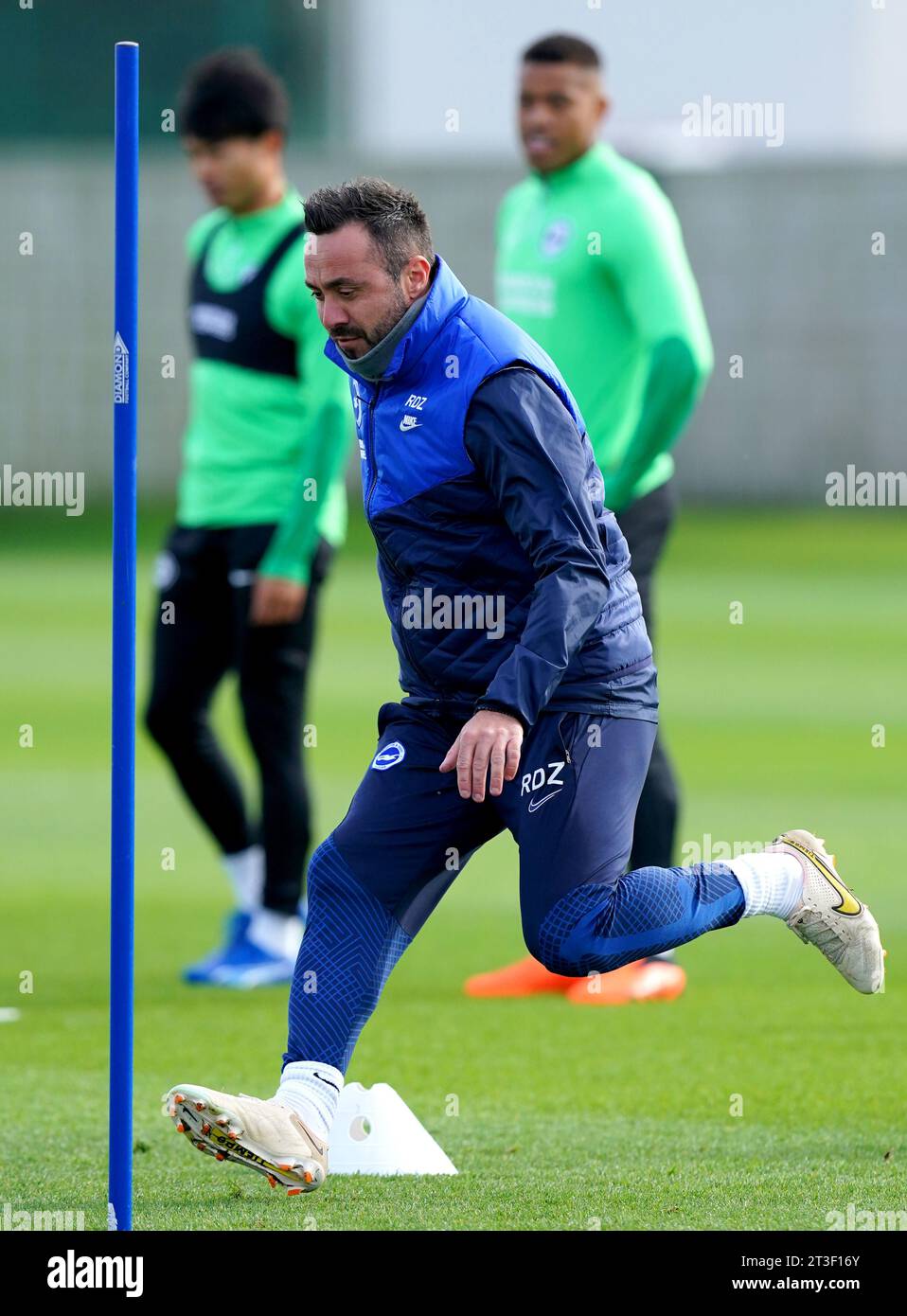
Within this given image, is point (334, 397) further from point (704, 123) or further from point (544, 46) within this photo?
point (704, 123)

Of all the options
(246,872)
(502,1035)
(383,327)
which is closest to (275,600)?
(246,872)

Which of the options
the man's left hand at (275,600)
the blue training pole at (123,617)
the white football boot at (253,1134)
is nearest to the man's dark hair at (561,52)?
the man's left hand at (275,600)

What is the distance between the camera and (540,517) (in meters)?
4.05

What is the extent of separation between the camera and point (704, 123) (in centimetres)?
766

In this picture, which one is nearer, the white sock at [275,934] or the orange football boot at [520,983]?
the orange football boot at [520,983]

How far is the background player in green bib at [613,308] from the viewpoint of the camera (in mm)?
6504

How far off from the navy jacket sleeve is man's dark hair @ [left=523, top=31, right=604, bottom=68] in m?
2.80

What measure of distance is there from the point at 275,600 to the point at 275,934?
1118 millimetres

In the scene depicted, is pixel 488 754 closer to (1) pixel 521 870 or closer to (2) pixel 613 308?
(1) pixel 521 870

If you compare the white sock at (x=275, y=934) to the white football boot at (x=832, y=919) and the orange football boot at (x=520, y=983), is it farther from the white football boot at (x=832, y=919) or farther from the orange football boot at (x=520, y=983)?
the white football boot at (x=832, y=919)

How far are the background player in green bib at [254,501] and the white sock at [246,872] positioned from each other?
31 mm

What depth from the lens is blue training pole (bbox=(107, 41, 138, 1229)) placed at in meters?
3.88

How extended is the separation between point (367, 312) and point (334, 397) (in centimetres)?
269
